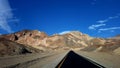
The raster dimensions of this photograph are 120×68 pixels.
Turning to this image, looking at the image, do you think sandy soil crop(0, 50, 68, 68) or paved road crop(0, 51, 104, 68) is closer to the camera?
paved road crop(0, 51, 104, 68)

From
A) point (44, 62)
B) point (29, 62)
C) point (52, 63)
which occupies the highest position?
point (29, 62)

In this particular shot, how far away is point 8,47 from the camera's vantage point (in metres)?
105

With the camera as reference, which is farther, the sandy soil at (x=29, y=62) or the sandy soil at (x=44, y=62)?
the sandy soil at (x=29, y=62)

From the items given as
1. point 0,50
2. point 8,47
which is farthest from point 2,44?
point 0,50

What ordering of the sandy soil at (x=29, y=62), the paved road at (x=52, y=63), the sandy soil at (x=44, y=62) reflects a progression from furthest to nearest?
the sandy soil at (x=29, y=62) < the sandy soil at (x=44, y=62) < the paved road at (x=52, y=63)

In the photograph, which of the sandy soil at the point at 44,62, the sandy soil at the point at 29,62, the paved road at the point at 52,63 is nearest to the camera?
the paved road at the point at 52,63

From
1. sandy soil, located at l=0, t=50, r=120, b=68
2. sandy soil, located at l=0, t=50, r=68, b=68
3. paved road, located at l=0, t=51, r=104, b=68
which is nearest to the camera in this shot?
paved road, located at l=0, t=51, r=104, b=68

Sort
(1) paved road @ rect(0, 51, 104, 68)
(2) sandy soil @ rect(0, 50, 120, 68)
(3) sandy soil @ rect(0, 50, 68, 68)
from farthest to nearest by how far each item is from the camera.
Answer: (3) sandy soil @ rect(0, 50, 68, 68), (2) sandy soil @ rect(0, 50, 120, 68), (1) paved road @ rect(0, 51, 104, 68)

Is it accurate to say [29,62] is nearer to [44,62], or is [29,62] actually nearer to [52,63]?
[44,62]

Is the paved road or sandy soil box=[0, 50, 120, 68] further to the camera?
sandy soil box=[0, 50, 120, 68]

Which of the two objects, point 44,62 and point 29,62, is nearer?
point 44,62

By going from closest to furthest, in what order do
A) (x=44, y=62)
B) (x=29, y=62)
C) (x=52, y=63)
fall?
(x=52, y=63)
(x=44, y=62)
(x=29, y=62)

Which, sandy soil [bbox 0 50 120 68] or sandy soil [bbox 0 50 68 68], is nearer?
sandy soil [bbox 0 50 120 68]

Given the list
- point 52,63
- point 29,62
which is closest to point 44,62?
point 29,62
